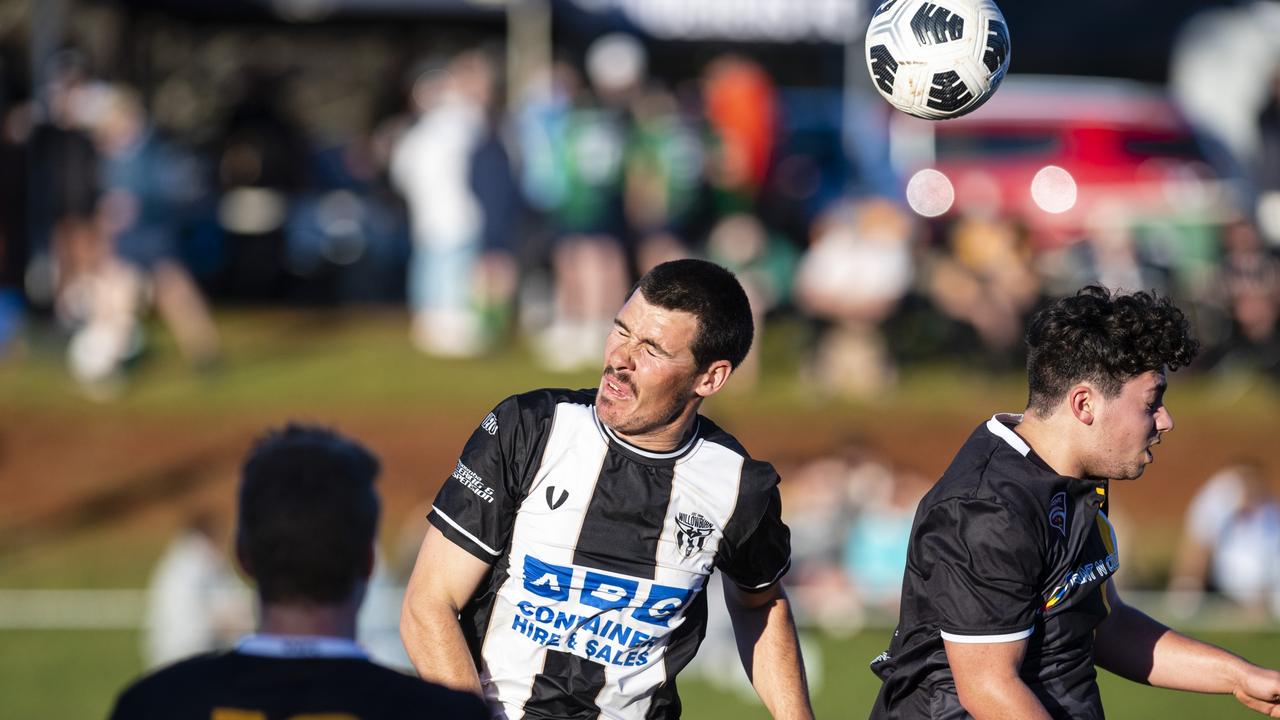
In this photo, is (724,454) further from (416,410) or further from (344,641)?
(416,410)

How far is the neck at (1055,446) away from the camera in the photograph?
3555 mm

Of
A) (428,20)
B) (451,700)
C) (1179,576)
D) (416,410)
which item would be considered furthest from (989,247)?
(451,700)

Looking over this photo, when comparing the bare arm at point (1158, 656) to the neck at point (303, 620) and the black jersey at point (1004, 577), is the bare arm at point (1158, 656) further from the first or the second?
the neck at point (303, 620)

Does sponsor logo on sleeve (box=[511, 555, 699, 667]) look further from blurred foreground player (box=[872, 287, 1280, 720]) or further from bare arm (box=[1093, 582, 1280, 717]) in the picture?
bare arm (box=[1093, 582, 1280, 717])

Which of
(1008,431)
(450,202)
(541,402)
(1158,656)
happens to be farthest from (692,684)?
(1008,431)

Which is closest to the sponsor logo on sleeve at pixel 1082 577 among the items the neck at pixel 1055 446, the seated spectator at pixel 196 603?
the neck at pixel 1055 446

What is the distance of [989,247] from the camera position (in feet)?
44.2

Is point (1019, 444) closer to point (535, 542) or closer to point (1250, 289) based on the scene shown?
point (535, 542)

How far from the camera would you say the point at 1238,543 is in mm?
11078

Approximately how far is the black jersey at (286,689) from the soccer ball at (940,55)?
9.14 feet

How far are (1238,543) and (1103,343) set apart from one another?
8.43 meters

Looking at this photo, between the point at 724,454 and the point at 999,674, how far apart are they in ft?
3.13

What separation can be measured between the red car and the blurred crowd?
0.42 meters

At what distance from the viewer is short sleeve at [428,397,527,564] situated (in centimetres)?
369
